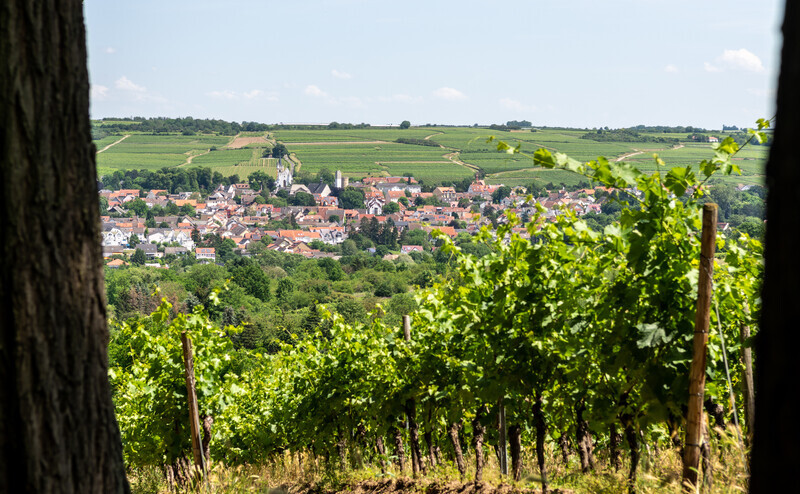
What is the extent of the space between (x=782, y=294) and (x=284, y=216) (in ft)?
471

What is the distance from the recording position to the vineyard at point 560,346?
11.1 feet

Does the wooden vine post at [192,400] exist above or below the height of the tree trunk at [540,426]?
below

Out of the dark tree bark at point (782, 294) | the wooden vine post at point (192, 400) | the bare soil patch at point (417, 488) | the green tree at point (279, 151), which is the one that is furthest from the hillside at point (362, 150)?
the dark tree bark at point (782, 294)

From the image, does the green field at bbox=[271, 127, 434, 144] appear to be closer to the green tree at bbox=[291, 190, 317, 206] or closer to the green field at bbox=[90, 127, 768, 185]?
the green field at bbox=[90, 127, 768, 185]

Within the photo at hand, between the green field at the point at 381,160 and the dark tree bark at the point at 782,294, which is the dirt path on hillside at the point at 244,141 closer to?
the green field at the point at 381,160

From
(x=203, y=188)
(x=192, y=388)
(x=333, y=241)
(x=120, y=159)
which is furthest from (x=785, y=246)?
(x=120, y=159)

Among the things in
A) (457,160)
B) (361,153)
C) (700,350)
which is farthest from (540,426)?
(361,153)

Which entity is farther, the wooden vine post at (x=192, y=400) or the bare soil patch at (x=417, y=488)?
the wooden vine post at (x=192, y=400)

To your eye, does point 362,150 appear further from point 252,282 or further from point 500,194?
point 252,282

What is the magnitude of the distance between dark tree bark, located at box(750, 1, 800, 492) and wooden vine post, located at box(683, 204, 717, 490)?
6.32ft

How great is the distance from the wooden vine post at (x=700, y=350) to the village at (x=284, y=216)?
319 ft

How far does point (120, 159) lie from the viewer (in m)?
162

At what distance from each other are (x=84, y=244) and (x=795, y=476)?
1.59m

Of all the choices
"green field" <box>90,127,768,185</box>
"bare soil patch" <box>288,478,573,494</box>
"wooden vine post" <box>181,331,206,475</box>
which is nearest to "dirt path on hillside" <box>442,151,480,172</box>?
"green field" <box>90,127,768,185</box>
